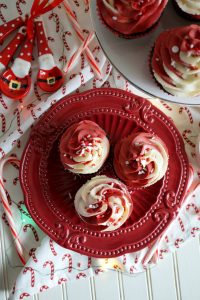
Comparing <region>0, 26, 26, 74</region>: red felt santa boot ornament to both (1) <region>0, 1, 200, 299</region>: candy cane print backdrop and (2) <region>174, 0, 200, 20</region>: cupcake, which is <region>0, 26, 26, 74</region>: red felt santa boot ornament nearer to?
(1) <region>0, 1, 200, 299</region>: candy cane print backdrop

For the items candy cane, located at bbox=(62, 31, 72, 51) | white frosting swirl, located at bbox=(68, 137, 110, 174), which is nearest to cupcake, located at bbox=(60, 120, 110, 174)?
white frosting swirl, located at bbox=(68, 137, 110, 174)

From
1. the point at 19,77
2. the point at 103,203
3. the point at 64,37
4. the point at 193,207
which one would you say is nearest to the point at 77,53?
the point at 64,37

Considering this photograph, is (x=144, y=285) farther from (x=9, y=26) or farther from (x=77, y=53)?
(x=9, y=26)

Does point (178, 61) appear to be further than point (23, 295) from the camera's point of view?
No

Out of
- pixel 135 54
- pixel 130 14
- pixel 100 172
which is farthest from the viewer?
pixel 100 172

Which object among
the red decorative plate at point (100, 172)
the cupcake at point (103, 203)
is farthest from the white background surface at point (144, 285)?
the cupcake at point (103, 203)

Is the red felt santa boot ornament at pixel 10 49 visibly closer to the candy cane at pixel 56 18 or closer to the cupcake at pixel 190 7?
the candy cane at pixel 56 18
